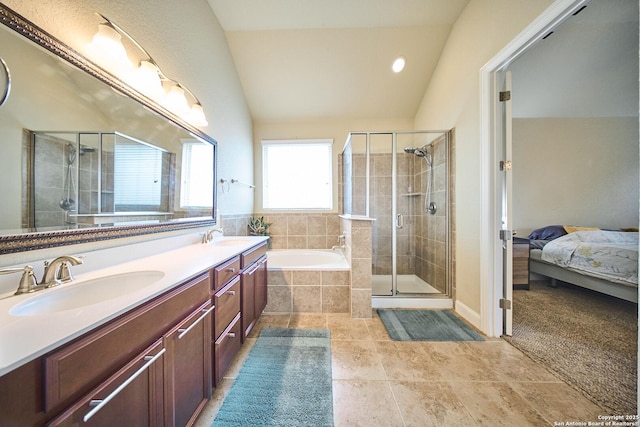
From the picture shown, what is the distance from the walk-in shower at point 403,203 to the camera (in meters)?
2.65

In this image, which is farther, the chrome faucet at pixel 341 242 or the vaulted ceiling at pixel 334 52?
the chrome faucet at pixel 341 242

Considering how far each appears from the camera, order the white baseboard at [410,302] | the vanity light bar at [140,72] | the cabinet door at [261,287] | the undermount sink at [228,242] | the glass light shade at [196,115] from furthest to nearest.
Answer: the white baseboard at [410,302] < the undermount sink at [228,242] < the cabinet door at [261,287] < the glass light shade at [196,115] < the vanity light bar at [140,72]

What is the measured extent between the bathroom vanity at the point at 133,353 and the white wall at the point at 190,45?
1.18m

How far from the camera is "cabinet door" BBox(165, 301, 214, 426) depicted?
0.88 m

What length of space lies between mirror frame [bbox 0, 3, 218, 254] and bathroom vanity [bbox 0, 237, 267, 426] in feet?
0.61

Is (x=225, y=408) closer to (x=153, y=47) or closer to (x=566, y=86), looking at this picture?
(x=153, y=47)

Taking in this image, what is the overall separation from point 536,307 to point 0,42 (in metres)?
4.30

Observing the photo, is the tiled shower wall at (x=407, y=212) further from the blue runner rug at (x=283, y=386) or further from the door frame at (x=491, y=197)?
the blue runner rug at (x=283, y=386)

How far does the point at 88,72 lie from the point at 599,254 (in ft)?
15.6

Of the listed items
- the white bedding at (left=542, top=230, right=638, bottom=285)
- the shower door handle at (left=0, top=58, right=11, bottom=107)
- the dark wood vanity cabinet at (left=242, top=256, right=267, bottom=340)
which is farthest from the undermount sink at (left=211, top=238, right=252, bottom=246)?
the white bedding at (left=542, top=230, right=638, bottom=285)

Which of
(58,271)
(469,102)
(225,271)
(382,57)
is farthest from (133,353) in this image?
(382,57)

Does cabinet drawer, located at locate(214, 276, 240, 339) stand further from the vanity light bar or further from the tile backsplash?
the tile backsplash

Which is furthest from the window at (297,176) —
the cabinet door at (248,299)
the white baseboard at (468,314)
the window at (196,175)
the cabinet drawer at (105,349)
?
the cabinet drawer at (105,349)

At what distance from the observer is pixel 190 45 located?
1.87 m
